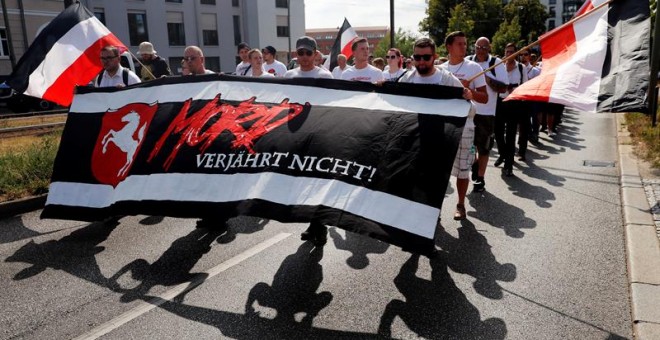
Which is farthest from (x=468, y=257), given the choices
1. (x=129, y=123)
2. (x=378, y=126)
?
(x=129, y=123)

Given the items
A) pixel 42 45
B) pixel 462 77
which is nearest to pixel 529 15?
pixel 462 77

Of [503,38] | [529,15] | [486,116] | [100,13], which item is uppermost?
[529,15]

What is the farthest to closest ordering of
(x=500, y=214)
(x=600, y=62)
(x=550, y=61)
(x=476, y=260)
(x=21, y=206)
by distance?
1. (x=21, y=206)
2. (x=500, y=214)
3. (x=476, y=260)
4. (x=550, y=61)
5. (x=600, y=62)

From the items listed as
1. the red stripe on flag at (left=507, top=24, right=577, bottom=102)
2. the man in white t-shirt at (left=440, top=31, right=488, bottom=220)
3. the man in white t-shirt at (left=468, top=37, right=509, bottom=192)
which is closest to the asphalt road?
the man in white t-shirt at (left=440, top=31, right=488, bottom=220)

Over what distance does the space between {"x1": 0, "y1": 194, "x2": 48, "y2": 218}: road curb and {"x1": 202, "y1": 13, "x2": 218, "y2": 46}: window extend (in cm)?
3887

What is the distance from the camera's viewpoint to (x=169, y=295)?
13.0ft

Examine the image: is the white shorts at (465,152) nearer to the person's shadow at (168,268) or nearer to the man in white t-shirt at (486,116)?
the man in white t-shirt at (486,116)

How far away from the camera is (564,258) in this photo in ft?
15.0

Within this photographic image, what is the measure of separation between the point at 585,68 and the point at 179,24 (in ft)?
135

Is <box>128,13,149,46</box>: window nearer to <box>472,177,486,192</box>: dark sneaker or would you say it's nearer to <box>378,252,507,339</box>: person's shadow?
<box>472,177,486,192</box>: dark sneaker

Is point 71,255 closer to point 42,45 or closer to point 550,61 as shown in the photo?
point 42,45

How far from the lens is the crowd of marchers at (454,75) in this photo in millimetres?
4801

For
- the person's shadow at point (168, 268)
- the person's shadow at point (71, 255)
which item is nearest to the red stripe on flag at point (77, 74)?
the person's shadow at point (71, 255)

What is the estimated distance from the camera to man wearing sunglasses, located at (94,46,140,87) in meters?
6.16
